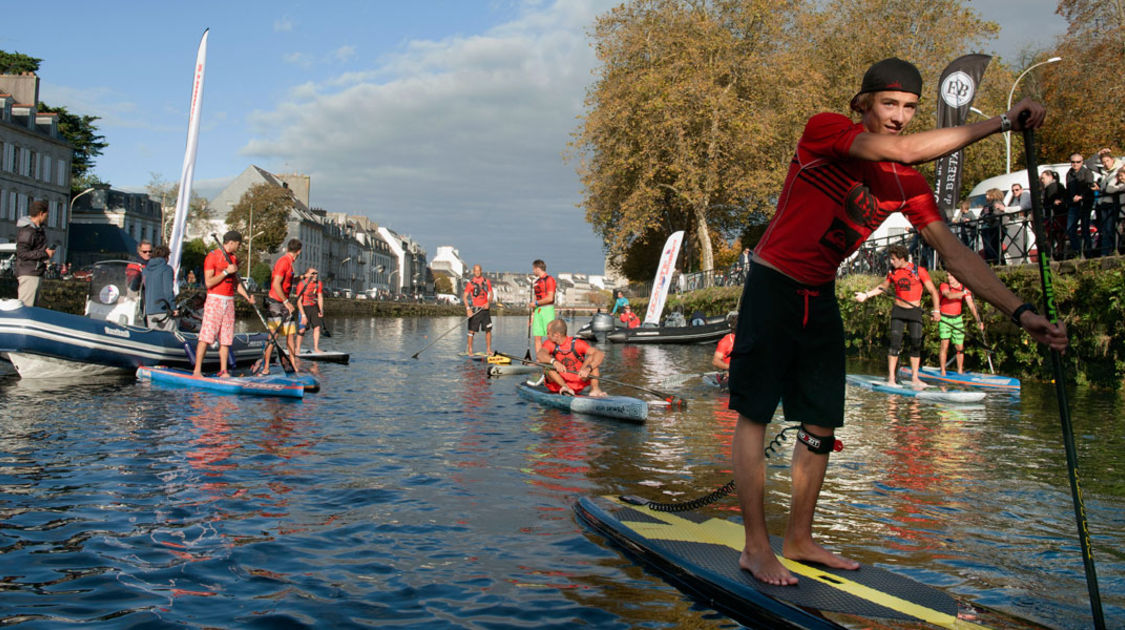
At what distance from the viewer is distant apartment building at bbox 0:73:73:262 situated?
52812 mm

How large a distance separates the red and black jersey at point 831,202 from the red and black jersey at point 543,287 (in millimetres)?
13353

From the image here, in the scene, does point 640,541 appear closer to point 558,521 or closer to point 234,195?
point 558,521

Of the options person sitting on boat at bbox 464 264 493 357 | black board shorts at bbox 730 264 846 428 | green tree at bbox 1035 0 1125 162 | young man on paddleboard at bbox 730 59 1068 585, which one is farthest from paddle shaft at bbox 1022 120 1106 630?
green tree at bbox 1035 0 1125 162

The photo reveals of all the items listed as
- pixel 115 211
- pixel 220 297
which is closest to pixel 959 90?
pixel 220 297

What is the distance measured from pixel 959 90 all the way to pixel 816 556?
731 inches

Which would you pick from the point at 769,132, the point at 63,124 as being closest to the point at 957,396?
Answer: the point at 769,132

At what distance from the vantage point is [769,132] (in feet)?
125

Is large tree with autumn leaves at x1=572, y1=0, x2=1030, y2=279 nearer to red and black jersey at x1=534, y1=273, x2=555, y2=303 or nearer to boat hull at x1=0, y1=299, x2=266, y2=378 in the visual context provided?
red and black jersey at x1=534, y1=273, x2=555, y2=303

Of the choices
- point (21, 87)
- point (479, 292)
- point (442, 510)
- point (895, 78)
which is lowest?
point (442, 510)

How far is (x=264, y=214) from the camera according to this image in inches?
2672

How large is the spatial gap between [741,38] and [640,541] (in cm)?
3920

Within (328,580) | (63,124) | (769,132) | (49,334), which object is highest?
(63,124)

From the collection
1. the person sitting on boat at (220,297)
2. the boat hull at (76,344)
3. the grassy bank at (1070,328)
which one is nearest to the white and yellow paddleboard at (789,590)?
the person sitting on boat at (220,297)

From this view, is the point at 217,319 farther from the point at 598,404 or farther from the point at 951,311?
the point at 951,311
